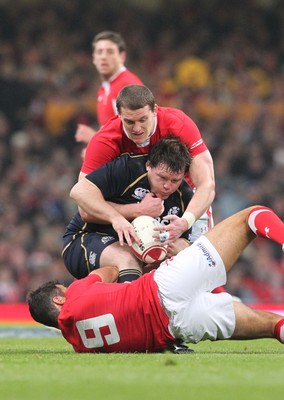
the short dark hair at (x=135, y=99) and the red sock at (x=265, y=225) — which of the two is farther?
the short dark hair at (x=135, y=99)

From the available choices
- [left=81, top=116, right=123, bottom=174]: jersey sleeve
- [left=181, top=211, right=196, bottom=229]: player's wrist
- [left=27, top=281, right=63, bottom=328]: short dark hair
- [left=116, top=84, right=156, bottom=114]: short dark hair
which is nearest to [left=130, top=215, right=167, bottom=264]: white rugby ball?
[left=181, top=211, right=196, bottom=229]: player's wrist

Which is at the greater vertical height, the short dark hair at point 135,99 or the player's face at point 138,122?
the short dark hair at point 135,99

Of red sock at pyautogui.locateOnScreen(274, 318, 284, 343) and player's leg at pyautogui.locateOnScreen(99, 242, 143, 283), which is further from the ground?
player's leg at pyautogui.locateOnScreen(99, 242, 143, 283)

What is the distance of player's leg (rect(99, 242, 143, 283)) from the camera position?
708cm

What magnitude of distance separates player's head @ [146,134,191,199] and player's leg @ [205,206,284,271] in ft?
2.17

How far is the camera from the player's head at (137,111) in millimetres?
7199

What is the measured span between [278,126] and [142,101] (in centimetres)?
969

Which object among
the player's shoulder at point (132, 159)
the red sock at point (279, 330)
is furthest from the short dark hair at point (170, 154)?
the red sock at point (279, 330)

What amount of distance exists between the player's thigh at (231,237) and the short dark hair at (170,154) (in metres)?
0.67

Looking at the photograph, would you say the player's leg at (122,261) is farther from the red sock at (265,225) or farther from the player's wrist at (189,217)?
the red sock at (265,225)

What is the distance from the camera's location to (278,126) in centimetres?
1661

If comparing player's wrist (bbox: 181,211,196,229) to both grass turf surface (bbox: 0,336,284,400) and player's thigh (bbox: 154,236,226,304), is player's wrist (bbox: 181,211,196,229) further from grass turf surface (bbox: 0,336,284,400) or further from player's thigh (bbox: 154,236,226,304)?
grass turf surface (bbox: 0,336,284,400)

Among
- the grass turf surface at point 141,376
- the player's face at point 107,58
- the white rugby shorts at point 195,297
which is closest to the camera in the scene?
the grass turf surface at point 141,376

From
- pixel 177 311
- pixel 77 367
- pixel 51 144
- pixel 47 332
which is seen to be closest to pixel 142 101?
pixel 177 311
